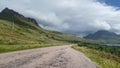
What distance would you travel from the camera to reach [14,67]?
19.7 metres

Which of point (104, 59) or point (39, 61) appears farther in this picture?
point (104, 59)

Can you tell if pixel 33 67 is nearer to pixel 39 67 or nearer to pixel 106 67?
pixel 39 67

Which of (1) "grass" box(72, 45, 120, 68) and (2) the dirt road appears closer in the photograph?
(2) the dirt road

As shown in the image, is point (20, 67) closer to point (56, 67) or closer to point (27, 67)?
point (27, 67)

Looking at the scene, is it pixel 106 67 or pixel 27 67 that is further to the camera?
pixel 106 67

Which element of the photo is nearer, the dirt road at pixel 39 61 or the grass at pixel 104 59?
the dirt road at pixel 39 61

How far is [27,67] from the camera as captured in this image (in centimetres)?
2034

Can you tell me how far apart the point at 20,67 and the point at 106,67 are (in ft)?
38.8

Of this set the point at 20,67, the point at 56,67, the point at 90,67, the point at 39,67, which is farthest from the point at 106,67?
the point at 20,67

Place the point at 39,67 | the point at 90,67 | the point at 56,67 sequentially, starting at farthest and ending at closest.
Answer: the point at 90,67 → the point at 56,67 → the point at 39,67

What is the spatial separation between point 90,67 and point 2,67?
31.6 ft

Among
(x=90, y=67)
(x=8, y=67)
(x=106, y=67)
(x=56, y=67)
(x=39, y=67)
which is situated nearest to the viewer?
(x=8, y=67)

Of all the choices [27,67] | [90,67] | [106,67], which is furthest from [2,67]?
[106,67]

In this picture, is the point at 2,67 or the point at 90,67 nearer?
the point at 2,67
